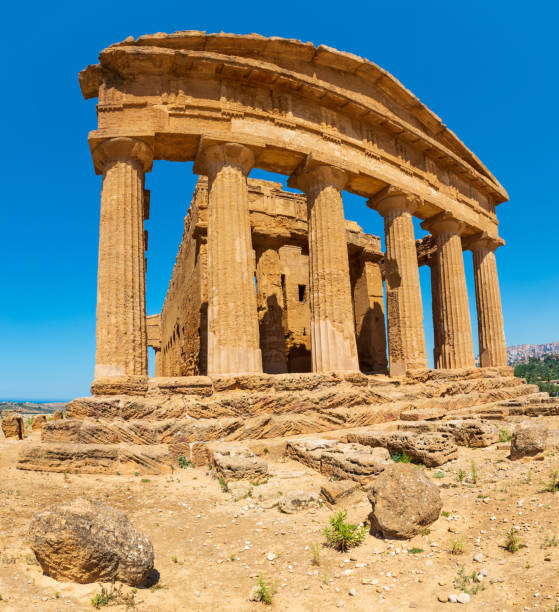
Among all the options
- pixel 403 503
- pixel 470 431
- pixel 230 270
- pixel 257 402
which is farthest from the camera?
pixel 230 270

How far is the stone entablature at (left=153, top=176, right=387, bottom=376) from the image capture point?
1509 centimetres

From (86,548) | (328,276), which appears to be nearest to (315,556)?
(86,548)

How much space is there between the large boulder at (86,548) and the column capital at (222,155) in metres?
8.87

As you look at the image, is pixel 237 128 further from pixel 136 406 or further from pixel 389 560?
pixel 389 560

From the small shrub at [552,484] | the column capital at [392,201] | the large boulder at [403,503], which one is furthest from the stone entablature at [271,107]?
the small shrub at [552,484]

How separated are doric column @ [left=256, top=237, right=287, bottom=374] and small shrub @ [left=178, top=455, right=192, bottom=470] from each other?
737 centimetres

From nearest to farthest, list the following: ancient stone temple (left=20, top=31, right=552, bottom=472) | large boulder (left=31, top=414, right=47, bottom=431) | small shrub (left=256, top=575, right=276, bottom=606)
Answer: small shrub (left=256, top=575, right=276, bottom=606) < ancient stone temple (left=20, top=31, right=552, bottom=472) < large boulder (left=31, top=414, right=47, bottom=431)

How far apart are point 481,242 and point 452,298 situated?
3932 mm

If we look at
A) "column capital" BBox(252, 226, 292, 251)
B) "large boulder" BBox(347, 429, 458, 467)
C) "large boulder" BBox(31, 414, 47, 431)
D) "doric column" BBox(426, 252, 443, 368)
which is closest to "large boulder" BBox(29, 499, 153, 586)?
"large boulder" BBox(347, 429, 458, 467)

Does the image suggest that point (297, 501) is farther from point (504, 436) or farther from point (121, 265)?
point (121, 265)

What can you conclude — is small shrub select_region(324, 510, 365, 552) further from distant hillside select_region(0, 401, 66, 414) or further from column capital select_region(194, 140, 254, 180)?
distant hillside select_region(0, 401, 66, 414)

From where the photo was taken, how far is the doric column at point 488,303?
59.1 ft

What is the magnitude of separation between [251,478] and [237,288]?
4.75 m

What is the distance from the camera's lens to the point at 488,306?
18391 mm
